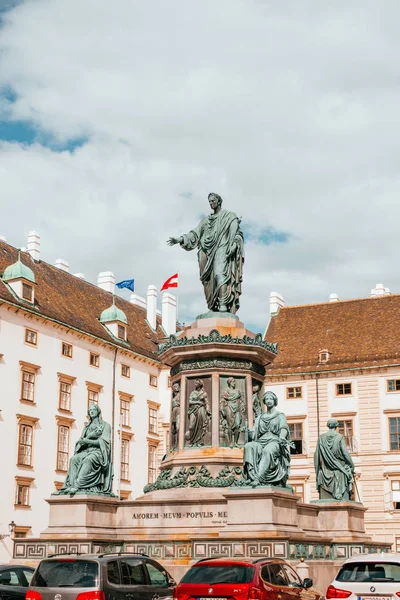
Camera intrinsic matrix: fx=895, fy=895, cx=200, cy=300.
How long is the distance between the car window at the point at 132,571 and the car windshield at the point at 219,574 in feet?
4.79

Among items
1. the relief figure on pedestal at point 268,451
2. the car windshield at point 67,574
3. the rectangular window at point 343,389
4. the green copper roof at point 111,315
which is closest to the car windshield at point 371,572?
the car windshield at point 67,574

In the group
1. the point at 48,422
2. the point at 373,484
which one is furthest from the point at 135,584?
the point at 373,484

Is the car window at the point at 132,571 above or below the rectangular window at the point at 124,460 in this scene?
below

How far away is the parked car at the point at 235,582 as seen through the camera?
39.9 ft

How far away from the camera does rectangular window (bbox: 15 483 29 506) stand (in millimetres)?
45719

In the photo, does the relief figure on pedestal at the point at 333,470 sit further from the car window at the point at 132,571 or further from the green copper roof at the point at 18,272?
the green copper roof at the point at 18,272

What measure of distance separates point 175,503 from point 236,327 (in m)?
4.44

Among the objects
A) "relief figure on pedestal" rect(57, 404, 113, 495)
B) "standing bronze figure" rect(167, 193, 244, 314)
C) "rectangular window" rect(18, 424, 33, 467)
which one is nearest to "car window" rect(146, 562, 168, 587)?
"relief figure on pedestal" rect(57, 404, 113, 495)

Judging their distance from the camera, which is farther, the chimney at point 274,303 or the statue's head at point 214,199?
the chimney at point 274,303

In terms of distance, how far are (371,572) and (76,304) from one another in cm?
4497

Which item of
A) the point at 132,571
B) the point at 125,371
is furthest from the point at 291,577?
the point at 125,371

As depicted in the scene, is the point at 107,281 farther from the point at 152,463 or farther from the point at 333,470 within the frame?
the point at 333,470

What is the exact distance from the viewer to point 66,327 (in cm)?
5147

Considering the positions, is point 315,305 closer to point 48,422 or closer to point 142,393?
point 142,393
